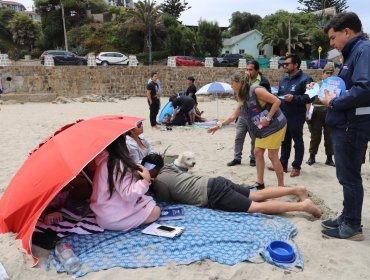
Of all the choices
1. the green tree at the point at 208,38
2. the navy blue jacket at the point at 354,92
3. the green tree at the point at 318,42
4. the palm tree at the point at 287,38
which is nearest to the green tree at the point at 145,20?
the green tree at the point at 208,38

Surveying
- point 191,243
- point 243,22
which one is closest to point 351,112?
point 191,243

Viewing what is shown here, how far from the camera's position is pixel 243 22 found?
196 feet

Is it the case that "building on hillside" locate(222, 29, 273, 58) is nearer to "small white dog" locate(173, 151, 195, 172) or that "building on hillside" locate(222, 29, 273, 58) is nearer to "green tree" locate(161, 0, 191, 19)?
"green tree" locate(161, 0, 191, 19)

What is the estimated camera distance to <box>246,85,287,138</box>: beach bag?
438cm

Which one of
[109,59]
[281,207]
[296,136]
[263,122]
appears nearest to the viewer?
[281,207]

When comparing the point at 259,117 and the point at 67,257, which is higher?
the point at 259,117

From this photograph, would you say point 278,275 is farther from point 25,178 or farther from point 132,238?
point 25,178

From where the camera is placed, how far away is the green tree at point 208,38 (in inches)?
1572

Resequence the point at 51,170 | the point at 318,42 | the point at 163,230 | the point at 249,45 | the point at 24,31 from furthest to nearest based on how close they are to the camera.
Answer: the point at 249,45 → the point at 24,31 → the point at 318,42 → the point at 163,230 → the point at 51,170

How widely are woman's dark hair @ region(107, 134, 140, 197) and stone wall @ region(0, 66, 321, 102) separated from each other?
1843cm

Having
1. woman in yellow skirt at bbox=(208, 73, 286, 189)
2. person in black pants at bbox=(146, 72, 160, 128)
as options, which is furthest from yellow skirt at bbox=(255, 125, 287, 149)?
person in black pants at bbox=(146, 72, 160, 128)

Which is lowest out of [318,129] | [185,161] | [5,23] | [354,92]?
[185,161]

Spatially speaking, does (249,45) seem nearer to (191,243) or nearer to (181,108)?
(181,108)

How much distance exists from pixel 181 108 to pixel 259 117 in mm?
6016
